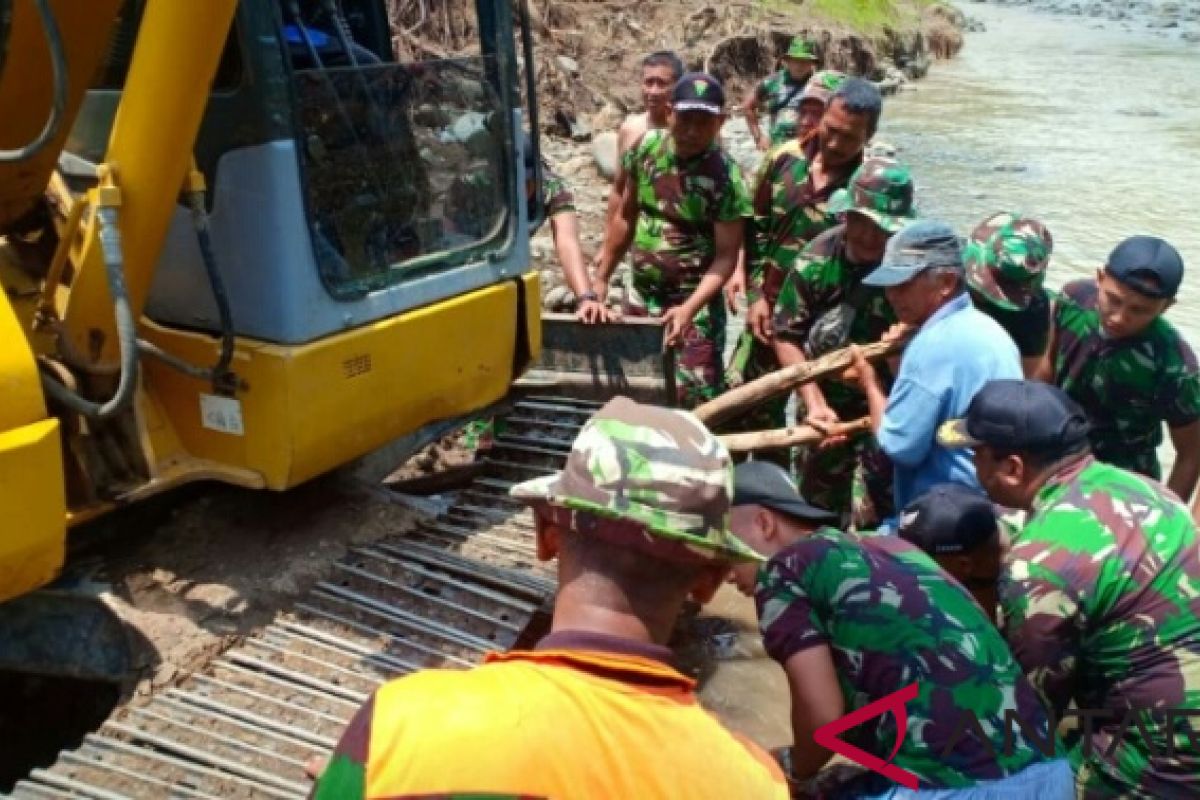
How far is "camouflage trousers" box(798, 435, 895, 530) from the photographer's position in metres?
4.63

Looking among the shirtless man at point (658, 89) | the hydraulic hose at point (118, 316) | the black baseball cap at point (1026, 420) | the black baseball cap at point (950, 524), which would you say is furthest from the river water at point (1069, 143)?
the hydraulic hose at point (118, 316)

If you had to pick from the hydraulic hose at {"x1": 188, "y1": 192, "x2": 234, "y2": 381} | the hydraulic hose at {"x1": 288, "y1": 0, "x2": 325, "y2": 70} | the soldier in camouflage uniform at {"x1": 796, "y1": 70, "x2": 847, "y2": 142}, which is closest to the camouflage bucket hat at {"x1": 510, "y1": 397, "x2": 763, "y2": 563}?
the hydraulic hose at {"x1": 188, "y1": 192, "x2": 234, "y2": 381}

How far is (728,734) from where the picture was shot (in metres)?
1.71

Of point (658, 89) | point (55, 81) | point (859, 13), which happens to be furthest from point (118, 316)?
point (859, 13)

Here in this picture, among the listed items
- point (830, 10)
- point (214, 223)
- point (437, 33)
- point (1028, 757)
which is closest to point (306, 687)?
point (214, 223)

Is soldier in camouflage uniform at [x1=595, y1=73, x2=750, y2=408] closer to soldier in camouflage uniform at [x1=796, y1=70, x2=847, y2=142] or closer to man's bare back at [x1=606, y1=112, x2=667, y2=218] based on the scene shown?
man's bare back at [x1=606, y1=112, x2=667, y2=218]

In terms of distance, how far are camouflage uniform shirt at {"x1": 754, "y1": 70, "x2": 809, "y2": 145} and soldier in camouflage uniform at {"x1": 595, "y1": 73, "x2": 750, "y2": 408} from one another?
282cm

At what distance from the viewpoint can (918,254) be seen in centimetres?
388

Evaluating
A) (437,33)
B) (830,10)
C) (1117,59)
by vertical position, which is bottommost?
(1117,59)

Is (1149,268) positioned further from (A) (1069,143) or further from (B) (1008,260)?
(A) (1069,143)

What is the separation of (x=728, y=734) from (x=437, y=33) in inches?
290

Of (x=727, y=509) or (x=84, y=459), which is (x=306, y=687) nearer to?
(x=84, y=459)

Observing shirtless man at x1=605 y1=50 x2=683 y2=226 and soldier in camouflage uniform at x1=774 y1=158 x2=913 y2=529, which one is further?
shirtless man at x1=605 y1=50 x2=683 y2=226

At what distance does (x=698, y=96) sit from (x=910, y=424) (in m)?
2.14
